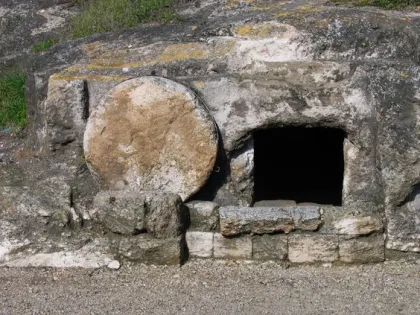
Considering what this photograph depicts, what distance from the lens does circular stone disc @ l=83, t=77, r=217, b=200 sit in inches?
220

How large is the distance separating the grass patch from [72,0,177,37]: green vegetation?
0.80 metres

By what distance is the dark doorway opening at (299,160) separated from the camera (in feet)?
24.3

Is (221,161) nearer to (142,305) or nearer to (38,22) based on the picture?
(142,305)

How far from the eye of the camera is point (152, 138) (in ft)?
18.5

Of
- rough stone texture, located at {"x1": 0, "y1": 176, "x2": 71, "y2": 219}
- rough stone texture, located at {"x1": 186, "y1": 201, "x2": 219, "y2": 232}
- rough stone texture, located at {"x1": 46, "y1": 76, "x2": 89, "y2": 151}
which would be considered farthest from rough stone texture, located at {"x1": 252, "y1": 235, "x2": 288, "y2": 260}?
rough stone texture, located at {"x1": 46, "y1": 76, "x2": 89, "y2": 151}

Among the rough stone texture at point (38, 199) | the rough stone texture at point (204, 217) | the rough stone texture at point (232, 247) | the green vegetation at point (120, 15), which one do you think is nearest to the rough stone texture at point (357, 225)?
the rough stone texture at point (232, 247)

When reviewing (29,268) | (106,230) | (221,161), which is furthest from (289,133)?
(29,268)

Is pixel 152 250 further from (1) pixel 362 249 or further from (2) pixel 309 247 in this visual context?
(1) pixel 362 249

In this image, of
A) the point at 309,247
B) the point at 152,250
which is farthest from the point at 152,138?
the point at 309,247

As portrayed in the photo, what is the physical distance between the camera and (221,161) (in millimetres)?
5789

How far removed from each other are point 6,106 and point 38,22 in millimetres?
1554

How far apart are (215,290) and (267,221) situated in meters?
0.66

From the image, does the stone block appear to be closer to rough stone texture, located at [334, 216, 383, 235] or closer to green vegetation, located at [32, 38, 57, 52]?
rough stone texture, located at [334, 216, 383, 235]

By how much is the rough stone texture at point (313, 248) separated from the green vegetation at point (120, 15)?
93.5 inches
